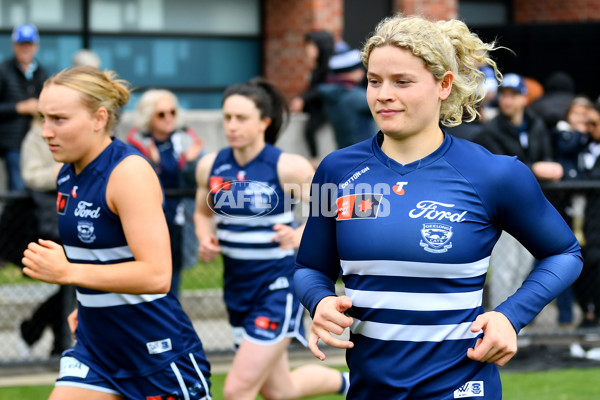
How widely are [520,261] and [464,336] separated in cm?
514

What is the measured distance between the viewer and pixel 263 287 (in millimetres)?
5523

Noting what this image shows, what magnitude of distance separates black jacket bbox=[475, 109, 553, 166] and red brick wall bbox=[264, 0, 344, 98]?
583 centimetres

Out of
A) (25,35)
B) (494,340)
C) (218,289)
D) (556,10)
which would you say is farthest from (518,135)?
(556,10)

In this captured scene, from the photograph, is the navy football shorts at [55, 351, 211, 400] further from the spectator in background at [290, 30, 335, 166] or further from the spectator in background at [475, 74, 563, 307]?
the spectator in background at [290, 30, 335, 166]

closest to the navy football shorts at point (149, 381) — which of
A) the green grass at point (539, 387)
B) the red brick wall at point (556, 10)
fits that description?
the green grass at point (539, 387)

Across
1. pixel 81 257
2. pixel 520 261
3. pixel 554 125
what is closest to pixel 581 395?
pixel 520 261

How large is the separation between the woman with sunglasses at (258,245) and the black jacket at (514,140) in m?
2.57

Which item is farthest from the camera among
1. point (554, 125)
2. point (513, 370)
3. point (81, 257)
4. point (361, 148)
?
point (554, 125)

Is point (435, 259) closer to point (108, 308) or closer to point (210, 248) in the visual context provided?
point (108, 308)

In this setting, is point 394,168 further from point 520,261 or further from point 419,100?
point 520,261

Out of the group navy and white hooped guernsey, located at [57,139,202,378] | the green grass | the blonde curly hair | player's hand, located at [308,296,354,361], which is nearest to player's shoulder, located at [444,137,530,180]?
the blonde curly hair

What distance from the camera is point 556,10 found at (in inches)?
691

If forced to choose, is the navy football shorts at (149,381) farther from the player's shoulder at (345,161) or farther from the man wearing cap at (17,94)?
the man wearing cap at (17,94)

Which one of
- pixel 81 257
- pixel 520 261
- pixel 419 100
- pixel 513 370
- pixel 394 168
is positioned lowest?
pixel 513 370
